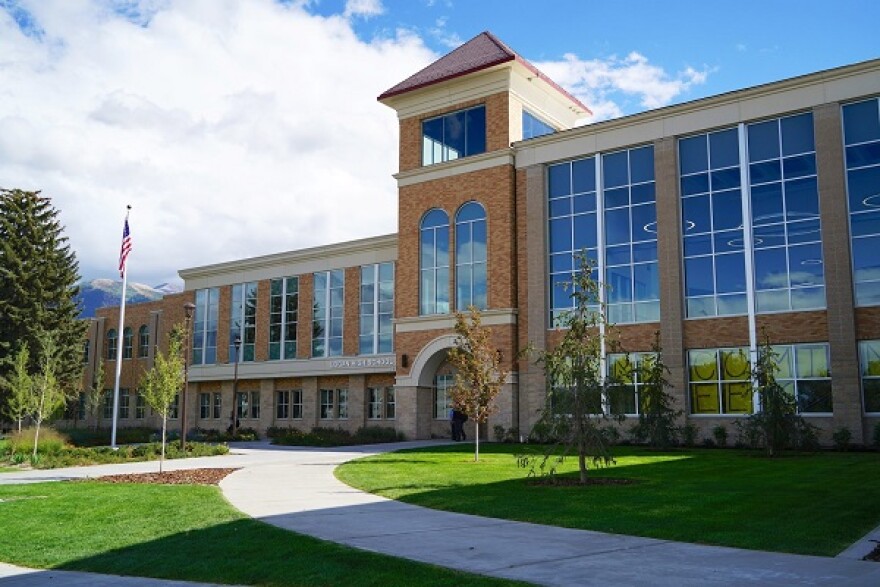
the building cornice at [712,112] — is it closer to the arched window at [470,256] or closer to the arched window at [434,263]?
the arched window at [470,256]

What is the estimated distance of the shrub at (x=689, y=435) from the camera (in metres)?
28.1

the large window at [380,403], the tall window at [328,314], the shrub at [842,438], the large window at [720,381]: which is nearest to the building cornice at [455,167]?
the tall window at [328,314]

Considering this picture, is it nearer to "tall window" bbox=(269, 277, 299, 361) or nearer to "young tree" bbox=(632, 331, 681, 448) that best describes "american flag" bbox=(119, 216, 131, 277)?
"tall window" bbox=(269, 277, 299, 361)

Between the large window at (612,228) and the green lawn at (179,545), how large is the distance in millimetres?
18957

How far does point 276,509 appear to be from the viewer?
13.5m

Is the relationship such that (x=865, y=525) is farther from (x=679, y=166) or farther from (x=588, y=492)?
(x=679, y=166)

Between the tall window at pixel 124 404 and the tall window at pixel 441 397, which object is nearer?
the tall window at pixel 441 397

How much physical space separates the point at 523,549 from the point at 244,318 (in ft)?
135

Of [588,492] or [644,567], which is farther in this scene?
[588,492]

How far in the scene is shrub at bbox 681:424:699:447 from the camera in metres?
28.1

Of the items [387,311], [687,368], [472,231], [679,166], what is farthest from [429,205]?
[687,368]

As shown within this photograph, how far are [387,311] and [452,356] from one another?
61.5 feet

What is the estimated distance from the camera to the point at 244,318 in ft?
160

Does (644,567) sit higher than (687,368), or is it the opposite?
(687,368)
